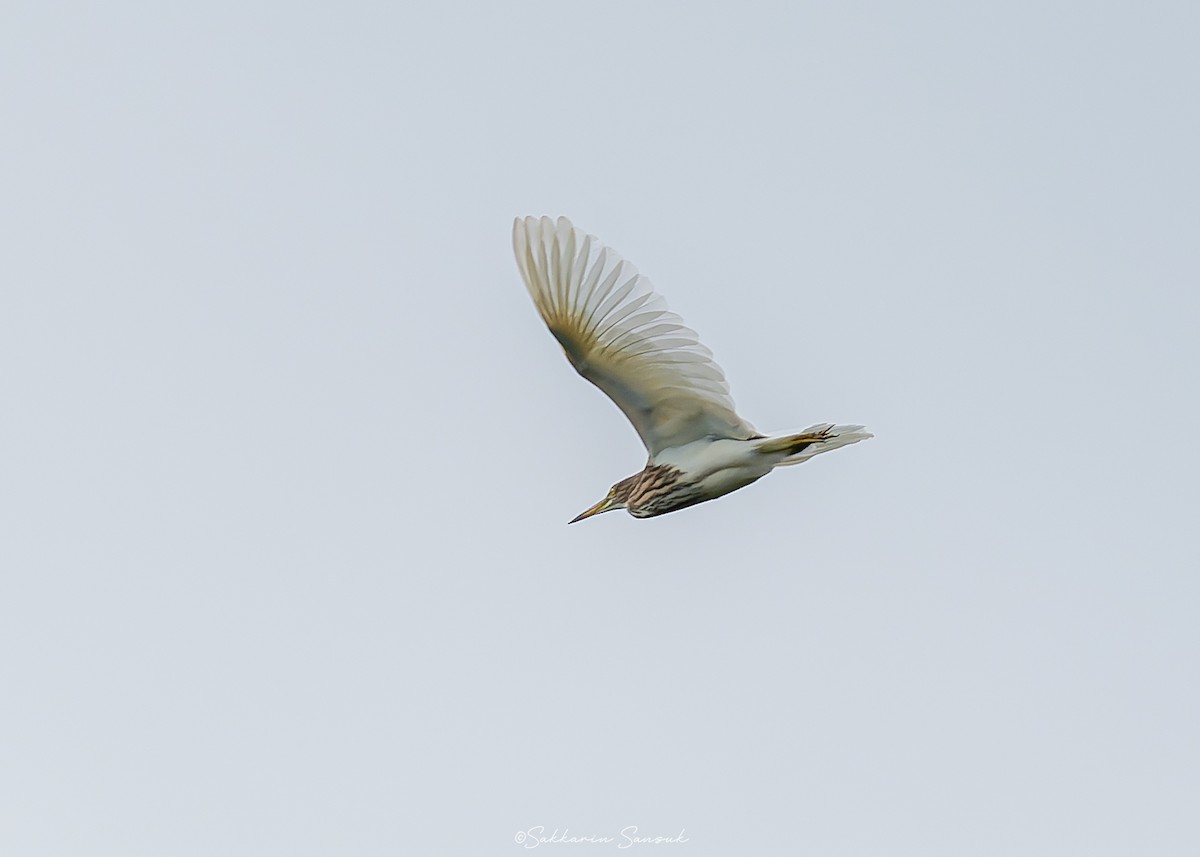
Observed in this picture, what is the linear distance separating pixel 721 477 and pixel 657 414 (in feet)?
2.43

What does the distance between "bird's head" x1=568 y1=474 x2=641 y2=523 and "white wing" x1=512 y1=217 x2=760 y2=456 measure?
61 centimetres

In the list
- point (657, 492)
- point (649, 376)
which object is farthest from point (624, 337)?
point (657, 492)

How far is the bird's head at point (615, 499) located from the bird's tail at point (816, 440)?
130 centimetres

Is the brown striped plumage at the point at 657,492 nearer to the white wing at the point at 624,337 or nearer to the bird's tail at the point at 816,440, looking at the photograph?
the white wing at the point at 624,337

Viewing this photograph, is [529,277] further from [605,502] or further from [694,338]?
[605,502]

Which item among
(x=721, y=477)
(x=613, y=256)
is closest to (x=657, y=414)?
(x=721, y=477)

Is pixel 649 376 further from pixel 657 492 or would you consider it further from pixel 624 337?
pixel 657 492

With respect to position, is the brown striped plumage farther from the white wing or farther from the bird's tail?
the bird's tail

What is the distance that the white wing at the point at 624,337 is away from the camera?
13258mm

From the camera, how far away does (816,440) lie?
13.8 meters

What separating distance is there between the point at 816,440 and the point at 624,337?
1.75 m

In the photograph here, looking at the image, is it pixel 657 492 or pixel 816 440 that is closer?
pixel 816 440

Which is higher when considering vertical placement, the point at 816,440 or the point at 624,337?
the point at 624,337

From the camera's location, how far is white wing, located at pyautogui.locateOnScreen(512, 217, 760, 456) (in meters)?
13.3
